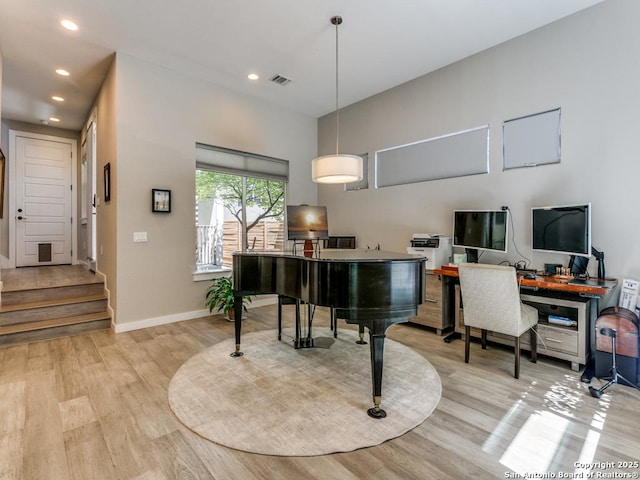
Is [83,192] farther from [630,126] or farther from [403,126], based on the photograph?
[630,126]

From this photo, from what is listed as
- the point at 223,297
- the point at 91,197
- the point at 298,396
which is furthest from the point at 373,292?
the point at 91,197

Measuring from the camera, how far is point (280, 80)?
4.52 m

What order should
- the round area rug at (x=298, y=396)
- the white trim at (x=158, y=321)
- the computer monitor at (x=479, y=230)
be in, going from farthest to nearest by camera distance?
1. the white trim at (x=158, y=321)
2. the computer monitor at (x=479, y=230)
3. the round area rug at (x=298, y=396)

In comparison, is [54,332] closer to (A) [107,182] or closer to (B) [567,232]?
(A) [107,182]

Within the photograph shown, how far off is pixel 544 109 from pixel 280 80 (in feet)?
10.9

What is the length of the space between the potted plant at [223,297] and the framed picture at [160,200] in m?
1.20

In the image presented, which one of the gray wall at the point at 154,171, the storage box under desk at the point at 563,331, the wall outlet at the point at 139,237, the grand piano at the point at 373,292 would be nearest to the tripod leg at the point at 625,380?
the storage box under desk at the point at 563,331

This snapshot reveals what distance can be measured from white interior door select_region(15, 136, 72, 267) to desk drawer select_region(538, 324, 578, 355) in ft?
26.9

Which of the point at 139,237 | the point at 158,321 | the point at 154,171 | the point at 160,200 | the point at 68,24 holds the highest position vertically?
the point at 68,24

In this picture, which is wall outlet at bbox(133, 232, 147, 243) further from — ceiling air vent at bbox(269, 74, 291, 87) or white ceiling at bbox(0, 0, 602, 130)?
ceiling air vent at bbox(269, 74, 291, 87)

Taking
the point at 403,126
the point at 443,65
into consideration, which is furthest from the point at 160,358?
the point at 443,65

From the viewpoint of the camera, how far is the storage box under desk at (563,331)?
2703mm

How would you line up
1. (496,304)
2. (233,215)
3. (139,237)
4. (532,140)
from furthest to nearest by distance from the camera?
(233,215) → (139,237) → (532,140) → (496,304)

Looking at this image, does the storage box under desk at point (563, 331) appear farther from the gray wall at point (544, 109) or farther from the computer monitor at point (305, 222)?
the computer monitor at point (305, 222)
